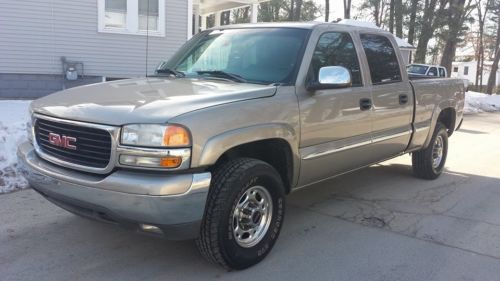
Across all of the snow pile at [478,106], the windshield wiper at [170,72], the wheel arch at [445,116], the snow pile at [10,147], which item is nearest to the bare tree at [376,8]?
the snow pile at [478,106]

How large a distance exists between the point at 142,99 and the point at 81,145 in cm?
53

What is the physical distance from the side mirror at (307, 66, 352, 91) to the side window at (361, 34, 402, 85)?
1.08 m

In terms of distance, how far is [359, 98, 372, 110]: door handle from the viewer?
4.93 meters

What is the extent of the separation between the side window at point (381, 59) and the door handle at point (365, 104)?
11.5 inches

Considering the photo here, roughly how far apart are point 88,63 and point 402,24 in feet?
87.1

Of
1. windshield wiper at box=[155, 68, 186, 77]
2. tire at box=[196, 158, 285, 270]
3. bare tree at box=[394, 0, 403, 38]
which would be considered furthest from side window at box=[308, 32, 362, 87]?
bare tree at box=[394, 0, 403, 38]

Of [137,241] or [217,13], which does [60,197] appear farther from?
[217,13]

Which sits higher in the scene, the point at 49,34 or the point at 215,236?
the point at 49,34

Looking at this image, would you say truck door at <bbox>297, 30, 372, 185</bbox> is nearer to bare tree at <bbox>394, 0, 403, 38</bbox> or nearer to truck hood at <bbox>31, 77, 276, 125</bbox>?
truck hood at <bbox>31, 77, 276, 125</bbox>

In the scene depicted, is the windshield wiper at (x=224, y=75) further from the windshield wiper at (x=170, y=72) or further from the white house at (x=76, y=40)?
the white house at (x=76, y=40)

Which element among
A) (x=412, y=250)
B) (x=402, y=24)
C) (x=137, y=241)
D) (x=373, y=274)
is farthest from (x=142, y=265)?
(x=402, y=24)

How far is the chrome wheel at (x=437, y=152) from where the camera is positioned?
6902mm

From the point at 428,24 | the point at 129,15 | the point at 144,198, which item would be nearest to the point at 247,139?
the point at 144,198

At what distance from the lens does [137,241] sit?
168 inches
